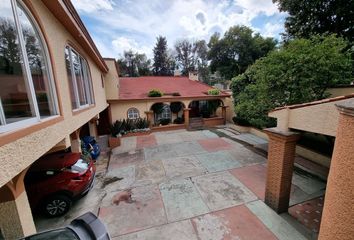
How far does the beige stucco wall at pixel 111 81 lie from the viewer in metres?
13.5

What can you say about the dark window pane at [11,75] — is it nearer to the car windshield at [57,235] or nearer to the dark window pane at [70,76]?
the car windshield at [57,235]

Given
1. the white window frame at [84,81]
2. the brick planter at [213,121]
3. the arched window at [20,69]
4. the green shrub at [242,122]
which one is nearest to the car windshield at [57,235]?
the arched window at [20,69]

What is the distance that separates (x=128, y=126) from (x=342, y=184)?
13.6 m

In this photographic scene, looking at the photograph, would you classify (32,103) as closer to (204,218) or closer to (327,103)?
(204,218)

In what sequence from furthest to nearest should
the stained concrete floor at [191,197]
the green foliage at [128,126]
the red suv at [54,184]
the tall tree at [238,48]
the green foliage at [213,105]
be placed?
the tall tree at [238,48] < the green foliage at [213,105] < the green foliage at [128,126] < the red suv at [54,184] < the stained concrete floor at [191,197]

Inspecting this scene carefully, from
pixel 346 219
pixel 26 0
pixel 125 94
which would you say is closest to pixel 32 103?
pixel 26 0

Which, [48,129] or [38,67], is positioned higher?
[38,67]

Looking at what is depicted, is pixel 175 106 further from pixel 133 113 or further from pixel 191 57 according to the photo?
pixel 191 57

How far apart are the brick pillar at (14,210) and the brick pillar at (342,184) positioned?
190 inches

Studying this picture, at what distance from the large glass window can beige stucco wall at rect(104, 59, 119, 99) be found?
6485 millimetres

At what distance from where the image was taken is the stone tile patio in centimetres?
451

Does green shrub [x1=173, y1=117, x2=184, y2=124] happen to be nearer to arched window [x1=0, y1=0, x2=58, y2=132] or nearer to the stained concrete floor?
the stained concrete floor

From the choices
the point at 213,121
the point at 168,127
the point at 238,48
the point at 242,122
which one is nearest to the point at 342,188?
the point at 242,122

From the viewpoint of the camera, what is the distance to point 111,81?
13797 mm
